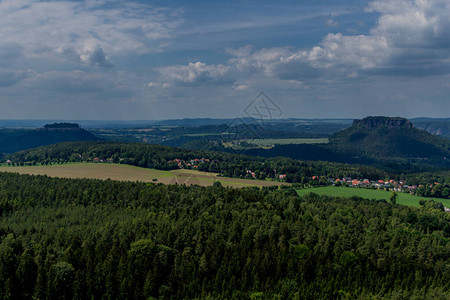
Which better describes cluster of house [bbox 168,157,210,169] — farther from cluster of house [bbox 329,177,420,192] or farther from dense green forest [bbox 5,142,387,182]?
Answer: cluster of house [bbox 329,177,420,192]

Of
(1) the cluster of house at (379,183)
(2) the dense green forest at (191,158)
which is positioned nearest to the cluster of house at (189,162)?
(2) the dense green forest at (191,158)

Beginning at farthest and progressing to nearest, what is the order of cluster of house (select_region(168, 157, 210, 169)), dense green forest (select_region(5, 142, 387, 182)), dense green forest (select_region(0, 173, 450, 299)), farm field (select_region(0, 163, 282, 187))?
cluster of house (select_region(168, 157, 210, 169)) → dense green forest (select_region(5, 142, 387, 182)) → farm field (select_region(0, 163, 282, 187)) → dense green forest (select_region(0, 173, 450, 299))

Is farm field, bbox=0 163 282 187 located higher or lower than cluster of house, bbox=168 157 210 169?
lower

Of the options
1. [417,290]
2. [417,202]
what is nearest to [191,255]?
[417,290]

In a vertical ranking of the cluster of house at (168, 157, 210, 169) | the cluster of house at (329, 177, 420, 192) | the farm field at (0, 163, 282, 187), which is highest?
the cluster of house at (168, 157, 210, 169)

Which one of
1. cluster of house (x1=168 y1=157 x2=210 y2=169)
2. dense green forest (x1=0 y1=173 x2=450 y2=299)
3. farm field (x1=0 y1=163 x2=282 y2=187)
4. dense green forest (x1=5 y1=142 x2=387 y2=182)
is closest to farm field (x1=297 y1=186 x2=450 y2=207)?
dense green forest (x1=5 y1=142 x2=387 y2=182)

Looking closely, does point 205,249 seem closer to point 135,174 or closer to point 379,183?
point 135,174

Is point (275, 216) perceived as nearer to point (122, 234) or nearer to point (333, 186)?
point (122, 234)
